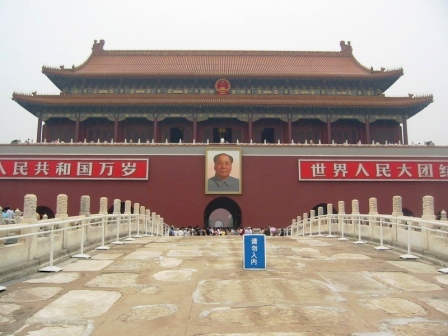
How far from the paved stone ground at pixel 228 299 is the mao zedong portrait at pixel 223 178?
15.0 metres

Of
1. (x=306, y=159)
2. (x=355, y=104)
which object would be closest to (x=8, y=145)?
(x=306, y=159)

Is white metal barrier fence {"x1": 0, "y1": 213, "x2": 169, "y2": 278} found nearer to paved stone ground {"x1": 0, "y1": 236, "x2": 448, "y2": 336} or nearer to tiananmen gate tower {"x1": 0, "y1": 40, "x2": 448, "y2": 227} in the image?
paved stone ground {"x1": 0, "y1": 236, "x2": 448, "y2": 336}

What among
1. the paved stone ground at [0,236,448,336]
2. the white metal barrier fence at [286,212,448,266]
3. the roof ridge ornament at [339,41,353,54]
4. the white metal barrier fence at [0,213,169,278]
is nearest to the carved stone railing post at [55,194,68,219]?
the white metal barrier fence at [0,213,169,278]

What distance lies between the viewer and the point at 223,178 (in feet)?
76.0

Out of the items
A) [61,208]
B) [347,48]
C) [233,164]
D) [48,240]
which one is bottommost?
[48,240]

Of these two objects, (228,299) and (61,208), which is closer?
(228,299)

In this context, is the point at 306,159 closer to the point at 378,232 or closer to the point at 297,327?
the point at 378,232

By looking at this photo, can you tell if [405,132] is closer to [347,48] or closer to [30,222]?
[347,48]

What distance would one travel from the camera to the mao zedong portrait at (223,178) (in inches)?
907

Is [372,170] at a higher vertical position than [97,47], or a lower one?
lower

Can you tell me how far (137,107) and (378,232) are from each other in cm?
1870

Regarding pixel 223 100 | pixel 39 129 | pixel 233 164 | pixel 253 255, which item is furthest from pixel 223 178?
pixel 253 255

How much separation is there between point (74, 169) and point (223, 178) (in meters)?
8.38

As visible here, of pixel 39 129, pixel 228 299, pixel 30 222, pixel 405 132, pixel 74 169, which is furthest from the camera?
pixel 39 129
